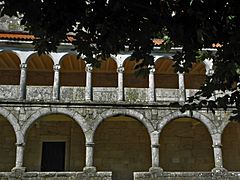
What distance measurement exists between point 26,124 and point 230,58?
10.6 m

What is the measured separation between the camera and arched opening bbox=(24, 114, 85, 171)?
16156mm

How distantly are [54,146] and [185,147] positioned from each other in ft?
19.0

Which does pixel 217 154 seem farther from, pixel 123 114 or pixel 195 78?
pixel 195 78

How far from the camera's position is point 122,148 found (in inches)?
657

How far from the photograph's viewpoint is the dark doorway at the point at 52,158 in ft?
53.1

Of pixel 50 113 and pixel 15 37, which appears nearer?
pixel 50 113

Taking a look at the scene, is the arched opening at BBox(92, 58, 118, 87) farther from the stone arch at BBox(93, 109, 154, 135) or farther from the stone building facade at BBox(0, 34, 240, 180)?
the stone arch at BBox(93, 109, 154, 135)

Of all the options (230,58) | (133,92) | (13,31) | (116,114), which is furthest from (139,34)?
(13,31)

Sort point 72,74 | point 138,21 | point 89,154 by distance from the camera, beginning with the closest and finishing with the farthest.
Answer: point 138,21 < point 89,154 < point 72,74

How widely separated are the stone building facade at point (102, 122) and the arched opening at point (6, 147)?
4 centimetres

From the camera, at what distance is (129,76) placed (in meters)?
17.3

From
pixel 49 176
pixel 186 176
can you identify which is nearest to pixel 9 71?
pixel 49 176

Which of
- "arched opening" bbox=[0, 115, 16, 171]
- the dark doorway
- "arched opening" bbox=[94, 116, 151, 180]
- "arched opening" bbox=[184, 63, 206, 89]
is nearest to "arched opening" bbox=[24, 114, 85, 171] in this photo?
the dark doorway

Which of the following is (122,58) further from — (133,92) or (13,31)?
(13,31)
